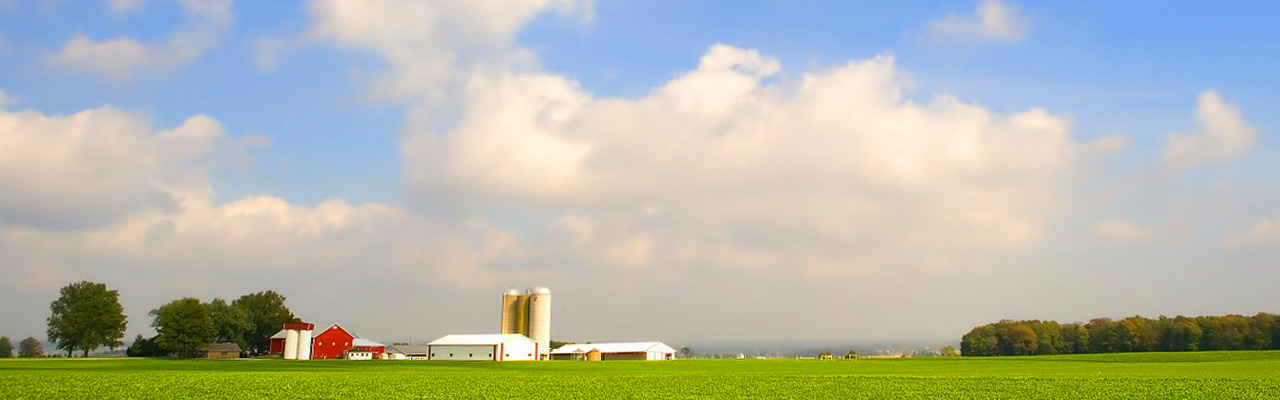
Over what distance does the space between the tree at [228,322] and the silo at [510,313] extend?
1422 inches

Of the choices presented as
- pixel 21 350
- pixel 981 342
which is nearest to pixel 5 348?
pixel 21 350

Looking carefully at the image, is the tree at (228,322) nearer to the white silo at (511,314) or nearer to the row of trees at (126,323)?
the row of trees at (126,323)

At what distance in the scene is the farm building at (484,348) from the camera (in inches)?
4545

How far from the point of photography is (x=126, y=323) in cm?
12088

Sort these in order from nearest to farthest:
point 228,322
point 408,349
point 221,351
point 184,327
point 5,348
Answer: point 184,327
point 221,351
point 228,322
point 408,349
point 5,348

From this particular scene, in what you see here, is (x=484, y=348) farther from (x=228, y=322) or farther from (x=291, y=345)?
(x=228, y=322)

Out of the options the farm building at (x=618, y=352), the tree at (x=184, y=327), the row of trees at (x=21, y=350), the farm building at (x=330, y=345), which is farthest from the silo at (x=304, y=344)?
the row of trees at (x=21, y=350)

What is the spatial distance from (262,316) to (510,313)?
3653 cm

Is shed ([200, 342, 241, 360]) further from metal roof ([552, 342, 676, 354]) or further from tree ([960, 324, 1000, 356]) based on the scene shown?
tree ([960, 324, 1000, 356])

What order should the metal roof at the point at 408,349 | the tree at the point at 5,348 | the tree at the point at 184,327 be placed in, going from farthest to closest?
the tree at the point at 5,348, the metal roof at the point at 408,349, the tree at the point at 184,327

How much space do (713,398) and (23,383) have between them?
25259mm

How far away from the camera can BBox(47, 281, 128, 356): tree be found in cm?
11694

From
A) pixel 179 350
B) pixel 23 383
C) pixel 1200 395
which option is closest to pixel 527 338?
pixel 179 350

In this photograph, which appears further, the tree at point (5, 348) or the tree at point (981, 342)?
the tree at point (5, 348)
